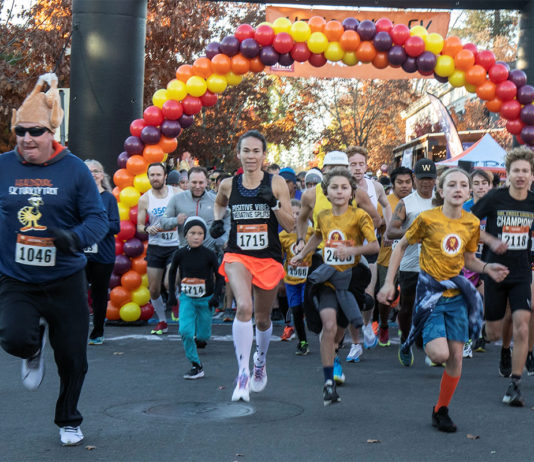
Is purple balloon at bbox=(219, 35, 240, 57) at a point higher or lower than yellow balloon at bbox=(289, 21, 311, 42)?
lower

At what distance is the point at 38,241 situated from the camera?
5.50m

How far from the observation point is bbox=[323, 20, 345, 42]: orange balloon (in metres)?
13.1

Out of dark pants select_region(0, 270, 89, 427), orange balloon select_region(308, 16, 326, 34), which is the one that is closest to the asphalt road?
dark pants select_region(0, 270, 89, 427)

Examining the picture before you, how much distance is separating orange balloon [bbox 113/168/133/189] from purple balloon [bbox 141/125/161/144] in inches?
21.3

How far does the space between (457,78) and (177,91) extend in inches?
164

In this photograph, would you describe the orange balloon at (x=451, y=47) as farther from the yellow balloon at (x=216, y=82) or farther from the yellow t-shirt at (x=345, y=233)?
the yellow t-shirt at (x=345, y=233)

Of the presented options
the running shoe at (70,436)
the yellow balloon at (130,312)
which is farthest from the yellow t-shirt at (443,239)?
the yellow balloon at (130,312)

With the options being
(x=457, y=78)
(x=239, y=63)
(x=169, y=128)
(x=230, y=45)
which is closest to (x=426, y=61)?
(x=457, y=78)

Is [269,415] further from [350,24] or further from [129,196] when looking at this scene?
[350,24]

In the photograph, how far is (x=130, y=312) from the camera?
12.3 metres

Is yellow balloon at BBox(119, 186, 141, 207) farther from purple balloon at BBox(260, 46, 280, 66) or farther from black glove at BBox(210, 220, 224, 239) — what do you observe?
black glove at BBox(210, 220, 224, 239)

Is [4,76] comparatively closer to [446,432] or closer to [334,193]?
[334,193]

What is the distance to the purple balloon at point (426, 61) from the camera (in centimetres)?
1306

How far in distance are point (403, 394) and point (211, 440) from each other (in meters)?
2.28
